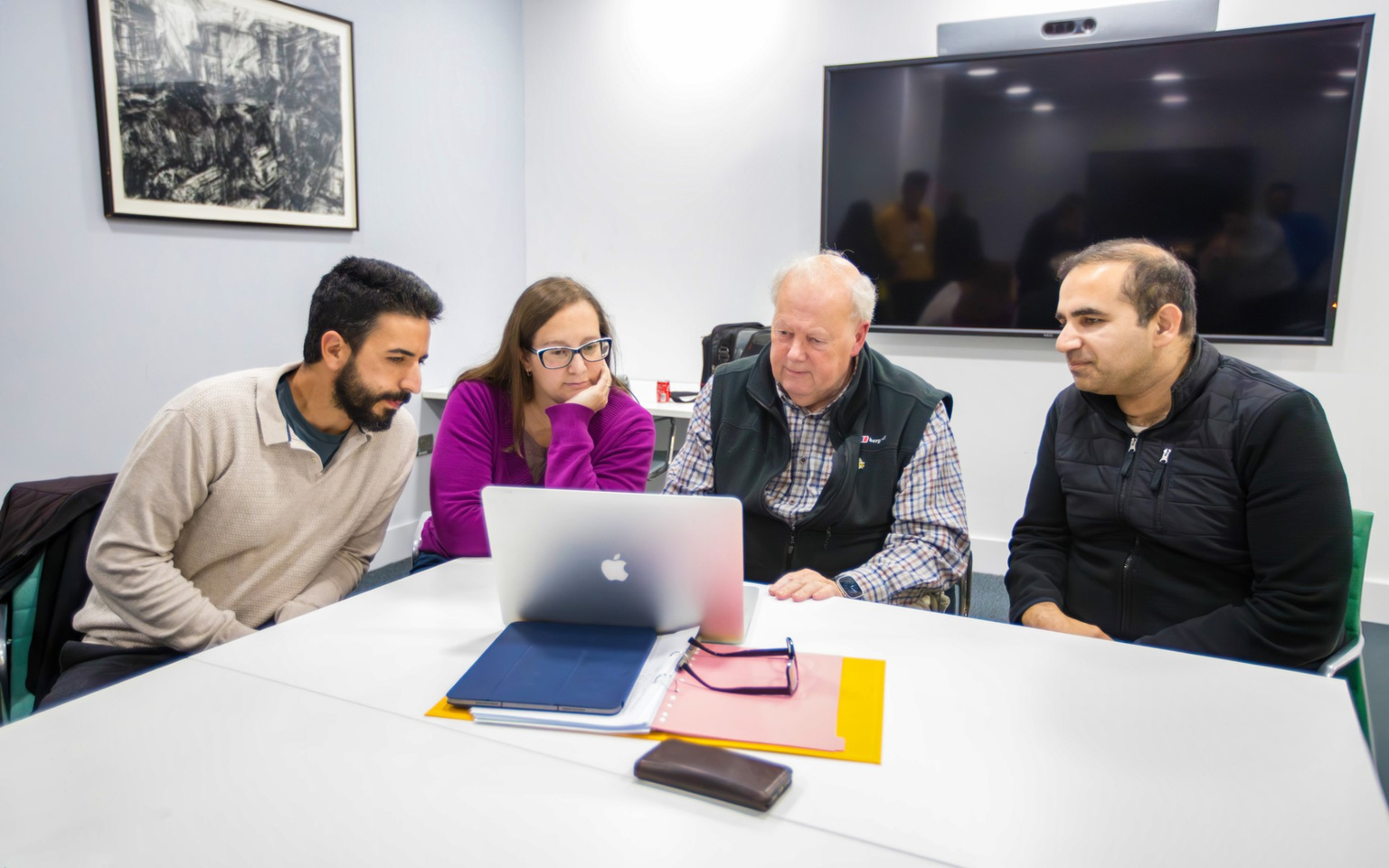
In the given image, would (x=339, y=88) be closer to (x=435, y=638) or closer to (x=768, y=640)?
(x=435, y=638)

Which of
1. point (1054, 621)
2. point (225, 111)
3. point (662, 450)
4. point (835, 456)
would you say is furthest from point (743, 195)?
point (1054, 621)

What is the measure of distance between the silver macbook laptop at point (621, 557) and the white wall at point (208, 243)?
6.53 ft

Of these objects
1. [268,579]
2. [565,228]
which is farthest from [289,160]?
[268,579]

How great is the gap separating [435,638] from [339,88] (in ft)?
8.72

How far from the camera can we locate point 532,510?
3.88 ft

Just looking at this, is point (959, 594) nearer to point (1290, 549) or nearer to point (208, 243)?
point (1290, 549)

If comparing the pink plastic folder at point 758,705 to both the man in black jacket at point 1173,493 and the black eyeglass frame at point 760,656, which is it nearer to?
the black eyeglass frame at point 760,656

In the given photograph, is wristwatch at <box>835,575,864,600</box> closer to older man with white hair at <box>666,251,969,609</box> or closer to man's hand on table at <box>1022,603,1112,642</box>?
older man with white hair at <box>666,251,969,609</box>

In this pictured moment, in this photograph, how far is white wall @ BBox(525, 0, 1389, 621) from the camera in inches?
118

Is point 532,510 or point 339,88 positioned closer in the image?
point 532,510

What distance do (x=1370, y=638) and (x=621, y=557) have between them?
9.91ft

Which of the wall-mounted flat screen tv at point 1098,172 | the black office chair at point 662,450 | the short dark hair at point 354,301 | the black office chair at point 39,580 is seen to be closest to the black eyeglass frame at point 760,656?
the short dark hair at point 354,301

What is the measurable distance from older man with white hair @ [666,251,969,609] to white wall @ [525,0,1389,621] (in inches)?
67.5

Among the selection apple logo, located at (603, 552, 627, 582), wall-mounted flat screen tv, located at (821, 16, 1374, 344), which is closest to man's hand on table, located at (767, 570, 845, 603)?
apple logo, located at (603, 552, 627, 582)
